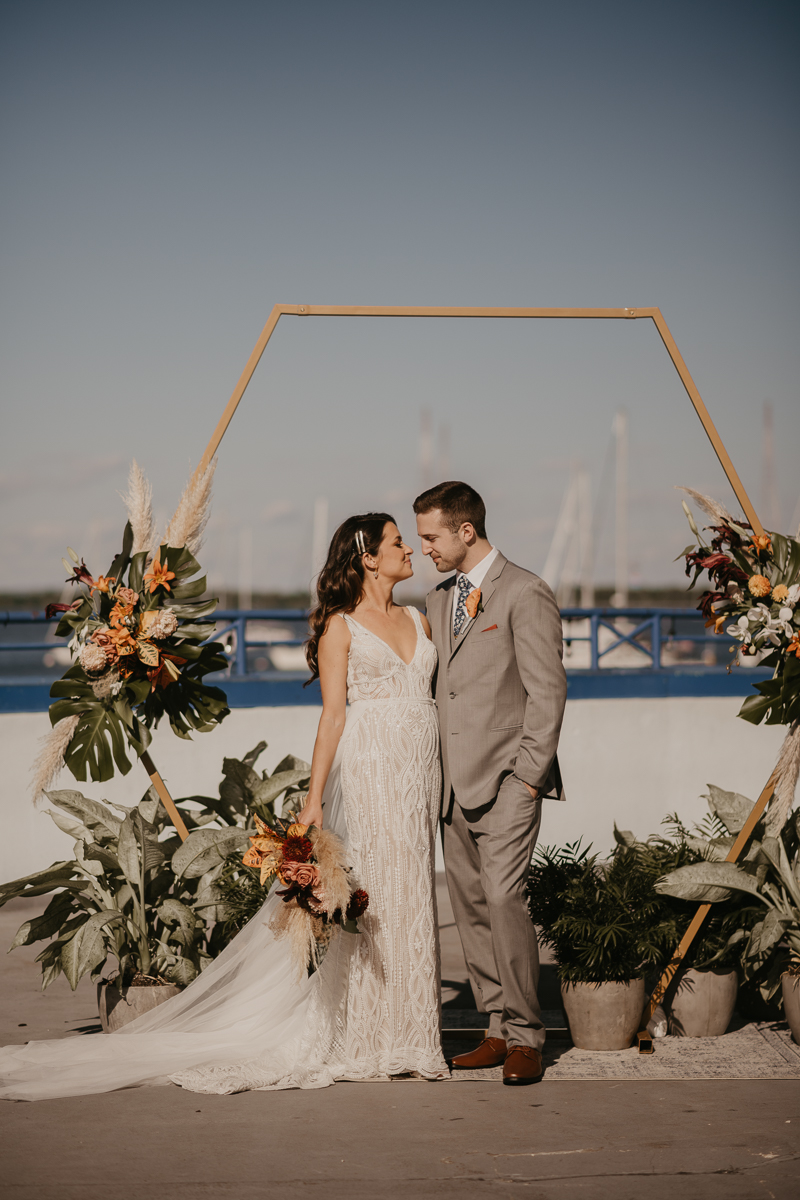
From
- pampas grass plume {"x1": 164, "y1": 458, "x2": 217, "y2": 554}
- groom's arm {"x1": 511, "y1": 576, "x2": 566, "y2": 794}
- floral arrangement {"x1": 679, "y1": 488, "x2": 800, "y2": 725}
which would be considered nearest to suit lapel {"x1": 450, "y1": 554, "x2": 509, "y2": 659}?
groom's arm {"x1": 511, "y1": 576, "x2": 566, "y2": 794}

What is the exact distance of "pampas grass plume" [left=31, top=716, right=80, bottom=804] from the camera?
3.85 m

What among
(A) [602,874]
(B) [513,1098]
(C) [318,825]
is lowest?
(B) [513,1098]

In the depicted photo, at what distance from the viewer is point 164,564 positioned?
394 cm

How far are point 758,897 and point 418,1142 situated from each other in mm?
1487

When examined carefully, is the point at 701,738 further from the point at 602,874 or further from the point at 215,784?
the point at 602,874

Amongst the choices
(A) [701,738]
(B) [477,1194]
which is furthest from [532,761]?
(A) [701,738]

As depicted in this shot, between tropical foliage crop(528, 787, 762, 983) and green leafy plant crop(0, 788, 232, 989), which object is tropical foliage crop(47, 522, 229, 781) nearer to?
green leafy plant crop(0, 788, 232, 989)

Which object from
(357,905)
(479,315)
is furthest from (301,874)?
(479,315)

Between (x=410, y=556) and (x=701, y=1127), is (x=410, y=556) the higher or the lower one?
the higher one

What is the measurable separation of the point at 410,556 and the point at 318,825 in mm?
951

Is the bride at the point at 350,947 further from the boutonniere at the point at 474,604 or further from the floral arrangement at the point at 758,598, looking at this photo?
the floral arrangement at the point at 758,598

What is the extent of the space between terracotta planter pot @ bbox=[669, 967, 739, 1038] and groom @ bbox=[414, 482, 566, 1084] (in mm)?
612

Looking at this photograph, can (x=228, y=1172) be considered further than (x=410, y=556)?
No

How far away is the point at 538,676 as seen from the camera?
3.50 metres
